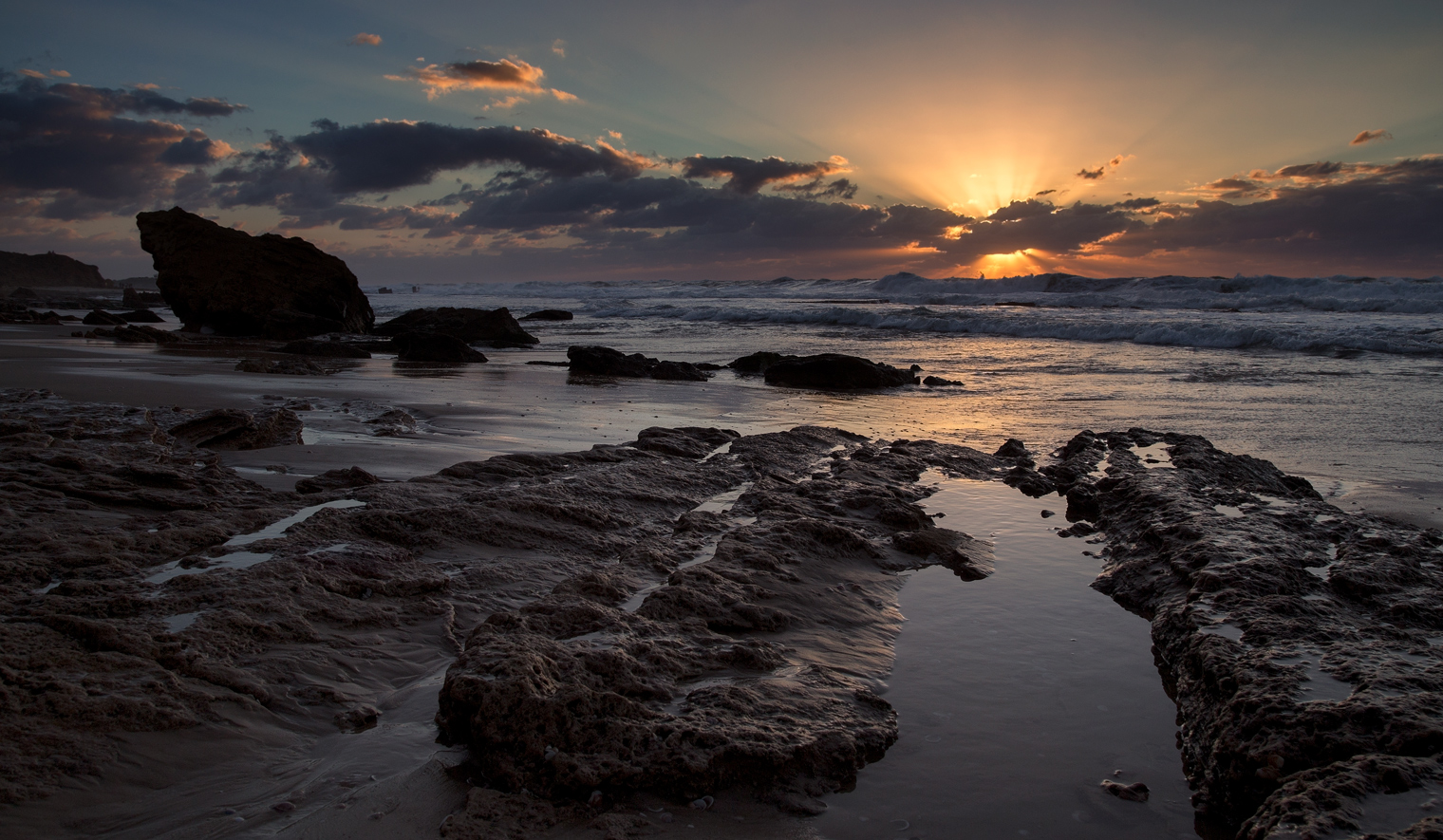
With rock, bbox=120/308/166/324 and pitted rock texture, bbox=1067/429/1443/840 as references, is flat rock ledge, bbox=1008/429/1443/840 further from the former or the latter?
rock, bbox=120/308/166/324

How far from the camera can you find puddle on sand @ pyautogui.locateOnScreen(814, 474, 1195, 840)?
2.07 metres

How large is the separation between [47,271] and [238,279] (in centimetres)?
7181

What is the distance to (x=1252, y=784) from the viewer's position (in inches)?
82.4

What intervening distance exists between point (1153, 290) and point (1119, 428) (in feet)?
131

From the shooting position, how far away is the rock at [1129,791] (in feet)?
7.12

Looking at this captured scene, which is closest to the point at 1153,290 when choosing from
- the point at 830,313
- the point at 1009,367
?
the point at 830,313

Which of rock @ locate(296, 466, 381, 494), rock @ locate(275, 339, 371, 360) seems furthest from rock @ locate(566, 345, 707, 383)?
rock @ locate(296, 466, 381, 494)

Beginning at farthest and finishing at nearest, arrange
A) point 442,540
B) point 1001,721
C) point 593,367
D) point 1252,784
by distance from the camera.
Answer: point 593,367, point 442,540, point 1001,721, point 1252,784

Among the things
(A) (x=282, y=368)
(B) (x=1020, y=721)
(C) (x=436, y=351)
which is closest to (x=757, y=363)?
(C) (x=436, y=351)

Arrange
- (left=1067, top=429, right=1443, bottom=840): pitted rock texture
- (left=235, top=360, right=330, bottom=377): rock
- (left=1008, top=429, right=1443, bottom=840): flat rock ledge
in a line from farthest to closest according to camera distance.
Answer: (left=235, top=360, right=330, bottom=377): rock → (left=1067, top=429, right=1443, bottom=840): pitted rock texture → (left=1008, top=429, right=1443, bottom=840): flat rock ledge

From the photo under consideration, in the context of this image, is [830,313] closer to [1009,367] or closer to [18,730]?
[1009,367]

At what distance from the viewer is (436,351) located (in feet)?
46.9

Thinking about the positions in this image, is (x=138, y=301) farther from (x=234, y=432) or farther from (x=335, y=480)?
(x=335, y=480)

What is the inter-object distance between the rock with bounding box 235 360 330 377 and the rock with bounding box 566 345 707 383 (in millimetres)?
3973
